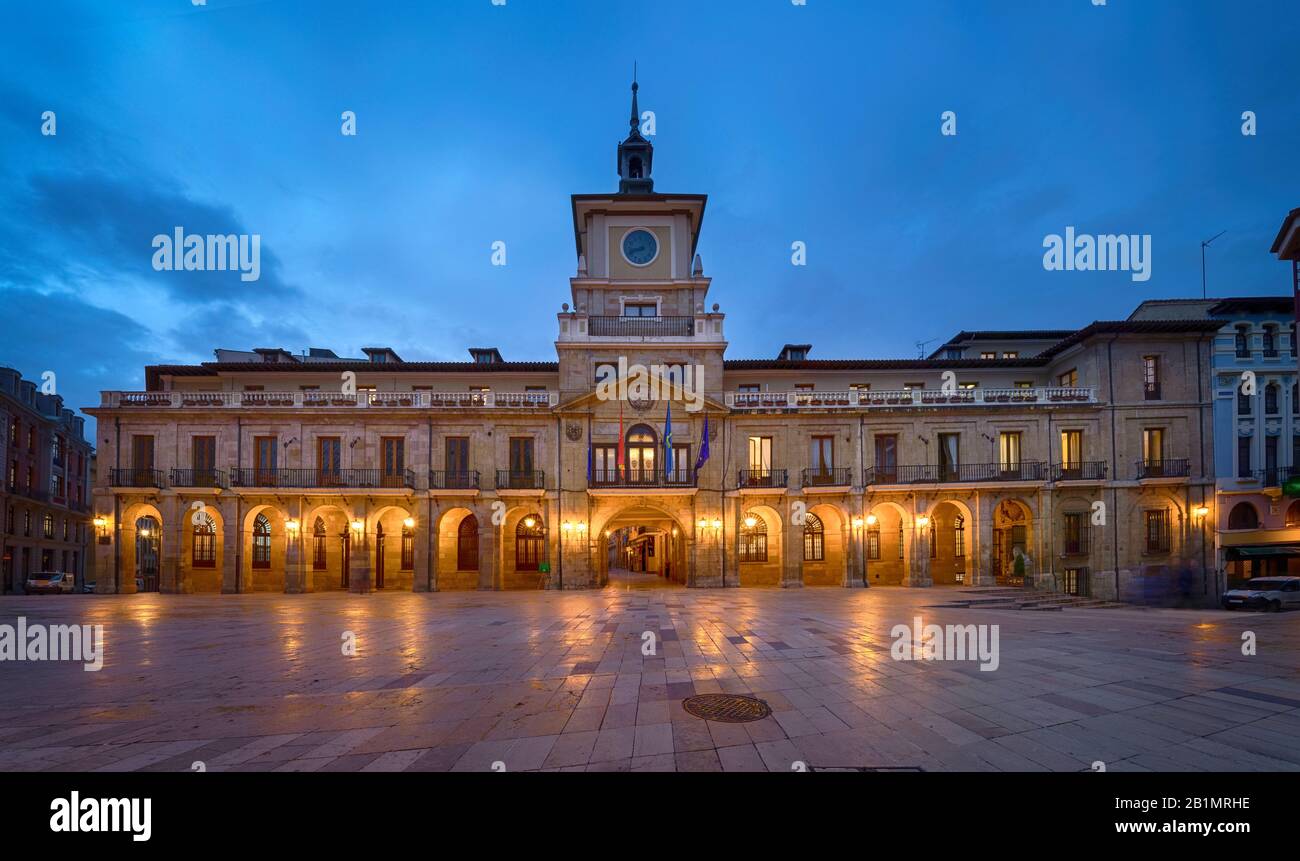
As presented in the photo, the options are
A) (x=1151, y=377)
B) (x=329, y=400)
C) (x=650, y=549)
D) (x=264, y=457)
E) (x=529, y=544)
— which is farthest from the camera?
(x=650, y=549)

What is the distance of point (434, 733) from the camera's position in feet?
19.8

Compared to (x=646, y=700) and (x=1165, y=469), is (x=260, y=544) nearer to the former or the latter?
(x=646, y=700)

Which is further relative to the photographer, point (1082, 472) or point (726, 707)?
point (1082, 472)

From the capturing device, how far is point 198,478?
29.1m

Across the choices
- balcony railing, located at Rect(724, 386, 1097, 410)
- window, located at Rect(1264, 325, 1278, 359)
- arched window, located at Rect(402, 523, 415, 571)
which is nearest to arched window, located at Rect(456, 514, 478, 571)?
arched window, located at Rect(402, 523, 415, 571)

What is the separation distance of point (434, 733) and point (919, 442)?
98.9ft

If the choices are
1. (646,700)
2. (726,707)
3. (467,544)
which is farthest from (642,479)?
(726,707)

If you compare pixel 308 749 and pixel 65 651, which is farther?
pixel 65 651

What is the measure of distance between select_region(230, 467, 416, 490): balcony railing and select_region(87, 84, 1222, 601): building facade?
112mm

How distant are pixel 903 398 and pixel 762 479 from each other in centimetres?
954

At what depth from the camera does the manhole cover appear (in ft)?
21.4

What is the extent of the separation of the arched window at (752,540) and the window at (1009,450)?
1393cm
